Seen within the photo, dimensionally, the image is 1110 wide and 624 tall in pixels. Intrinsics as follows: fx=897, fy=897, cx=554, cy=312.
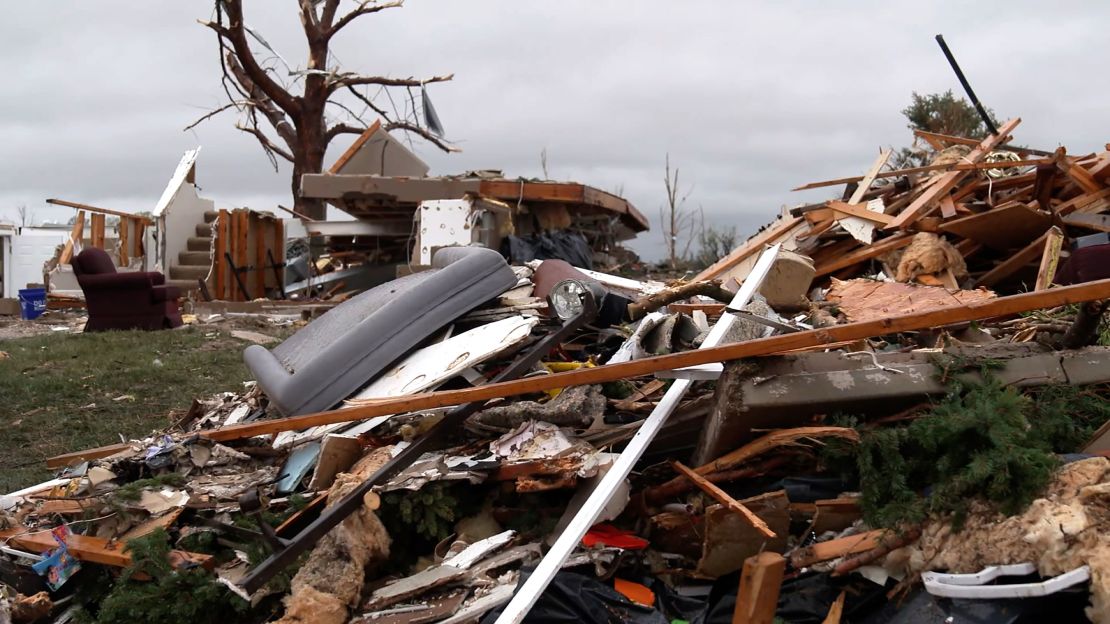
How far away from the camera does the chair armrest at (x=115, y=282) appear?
1125 cm

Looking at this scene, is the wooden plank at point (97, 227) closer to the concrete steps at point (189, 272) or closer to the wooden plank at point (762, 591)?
the concrete steps at point (189, 272)

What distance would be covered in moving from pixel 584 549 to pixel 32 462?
4.70m

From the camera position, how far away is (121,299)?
11352mm

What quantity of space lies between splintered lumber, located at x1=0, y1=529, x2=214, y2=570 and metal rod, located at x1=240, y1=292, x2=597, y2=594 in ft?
1.00

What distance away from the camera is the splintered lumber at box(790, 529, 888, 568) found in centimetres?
265

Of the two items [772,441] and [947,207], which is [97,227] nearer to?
Result: [947,207]

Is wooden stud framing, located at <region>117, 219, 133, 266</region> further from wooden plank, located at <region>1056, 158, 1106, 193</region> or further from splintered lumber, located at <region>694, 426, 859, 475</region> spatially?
splintered lumber, located at <region>694, 426, 859, 475</region>

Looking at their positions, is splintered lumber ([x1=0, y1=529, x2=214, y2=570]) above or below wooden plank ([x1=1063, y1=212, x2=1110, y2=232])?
below

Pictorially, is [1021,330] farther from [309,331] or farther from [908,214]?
[309,331]

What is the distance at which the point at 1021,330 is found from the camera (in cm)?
361

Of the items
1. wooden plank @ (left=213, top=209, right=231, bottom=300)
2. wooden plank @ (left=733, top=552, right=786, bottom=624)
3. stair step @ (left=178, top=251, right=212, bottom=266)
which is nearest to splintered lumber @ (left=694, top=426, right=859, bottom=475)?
wooden plank @ (left=733, top=552, right=786, bottom=624)

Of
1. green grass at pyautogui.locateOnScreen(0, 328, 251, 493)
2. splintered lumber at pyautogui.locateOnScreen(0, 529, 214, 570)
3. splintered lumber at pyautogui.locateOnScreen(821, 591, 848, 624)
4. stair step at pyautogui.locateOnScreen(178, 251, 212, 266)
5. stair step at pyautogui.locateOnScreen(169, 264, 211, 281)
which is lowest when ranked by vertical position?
green grass at pyautogui.locateOnScreen(0, 328, 251, 493)

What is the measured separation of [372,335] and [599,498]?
1473 millimetres

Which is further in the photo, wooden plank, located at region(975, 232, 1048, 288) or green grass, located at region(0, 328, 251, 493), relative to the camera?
green grass, located at region(0, 328, 251, 493)
